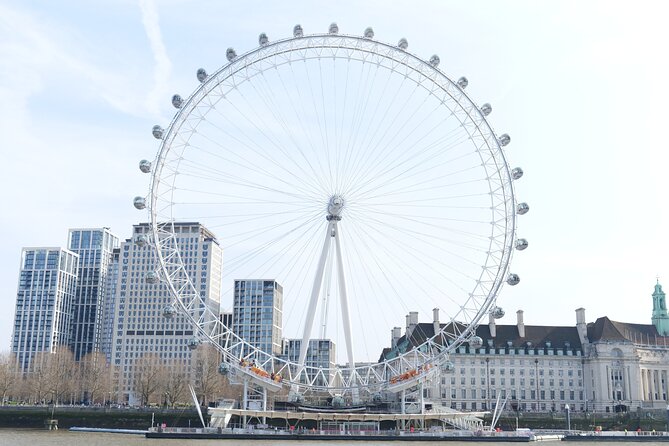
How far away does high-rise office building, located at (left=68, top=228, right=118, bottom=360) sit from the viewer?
185625 mm

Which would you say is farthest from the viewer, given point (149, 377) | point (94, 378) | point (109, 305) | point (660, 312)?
point (109, 305)

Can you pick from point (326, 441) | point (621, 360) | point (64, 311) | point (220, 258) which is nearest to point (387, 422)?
point (326, 441)

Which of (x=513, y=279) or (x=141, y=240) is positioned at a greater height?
(x=141, y=240)

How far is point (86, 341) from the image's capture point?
609 ft

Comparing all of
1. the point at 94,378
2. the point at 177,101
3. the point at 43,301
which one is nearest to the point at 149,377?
the point at 94,378

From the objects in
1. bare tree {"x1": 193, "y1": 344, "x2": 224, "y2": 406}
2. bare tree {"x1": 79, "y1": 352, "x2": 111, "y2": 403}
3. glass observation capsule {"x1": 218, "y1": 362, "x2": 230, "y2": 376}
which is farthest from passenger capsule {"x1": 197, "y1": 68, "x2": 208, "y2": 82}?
bare tree {"x1": 79, "y1": 352, "x2": 111, "y2": 403}

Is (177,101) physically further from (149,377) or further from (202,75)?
(149,377)

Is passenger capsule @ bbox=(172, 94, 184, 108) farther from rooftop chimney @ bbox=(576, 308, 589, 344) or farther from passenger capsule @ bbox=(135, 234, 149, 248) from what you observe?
rooftop chimney @ bbox=(576, 308, 589, 344)

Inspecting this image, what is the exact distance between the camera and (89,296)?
190375 millimetres

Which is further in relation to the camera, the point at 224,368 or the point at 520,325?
the point at 520,325

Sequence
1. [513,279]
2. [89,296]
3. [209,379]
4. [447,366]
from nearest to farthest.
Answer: [513,279], [447,366], [209,379], [89,296]

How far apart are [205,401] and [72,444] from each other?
180 ft

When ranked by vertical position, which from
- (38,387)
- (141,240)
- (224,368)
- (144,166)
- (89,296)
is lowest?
(38,387)

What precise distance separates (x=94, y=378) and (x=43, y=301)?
68.1m
